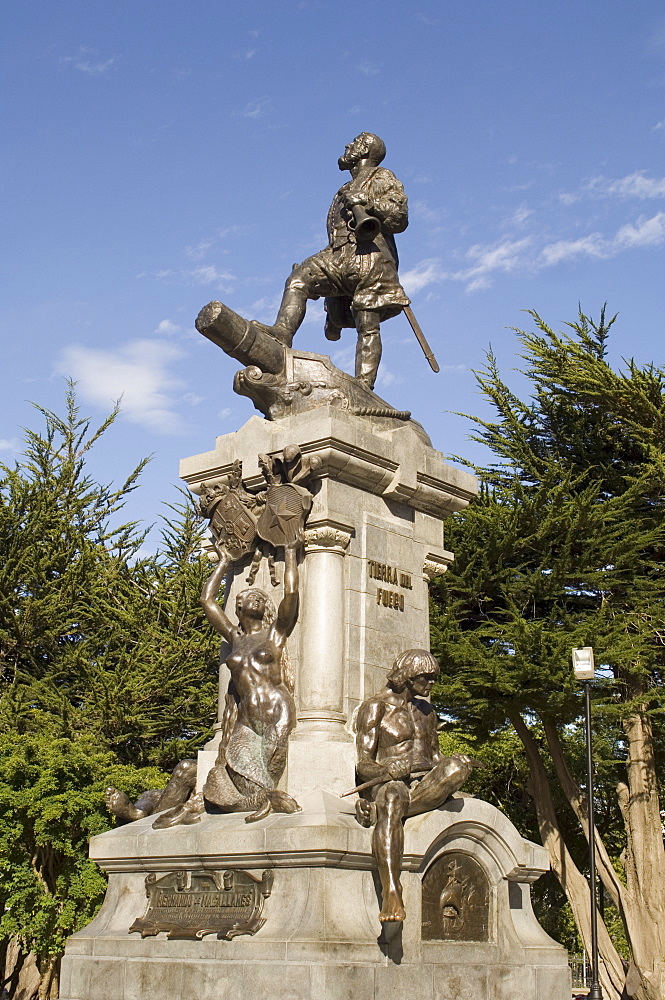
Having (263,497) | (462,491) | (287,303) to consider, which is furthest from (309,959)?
(287,303)

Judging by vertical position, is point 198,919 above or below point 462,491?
below

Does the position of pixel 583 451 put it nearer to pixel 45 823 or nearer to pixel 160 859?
pixel 45 823

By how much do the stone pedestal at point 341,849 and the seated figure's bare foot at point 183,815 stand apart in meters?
0.12

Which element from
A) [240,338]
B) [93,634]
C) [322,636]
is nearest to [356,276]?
[240,338]

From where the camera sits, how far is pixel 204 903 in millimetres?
8625

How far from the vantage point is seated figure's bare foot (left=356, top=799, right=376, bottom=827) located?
854cm

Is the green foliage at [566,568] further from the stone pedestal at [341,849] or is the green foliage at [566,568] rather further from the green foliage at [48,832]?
the stone pedestal at [341,849]

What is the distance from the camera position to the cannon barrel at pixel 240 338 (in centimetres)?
1044

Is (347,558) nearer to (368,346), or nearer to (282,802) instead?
(282,802)

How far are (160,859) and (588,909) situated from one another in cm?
1592

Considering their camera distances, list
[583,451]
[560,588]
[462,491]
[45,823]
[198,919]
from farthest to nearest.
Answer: [583,451], [560,588], [45,823], [462,491], [198,919]

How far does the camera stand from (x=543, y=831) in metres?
23.0

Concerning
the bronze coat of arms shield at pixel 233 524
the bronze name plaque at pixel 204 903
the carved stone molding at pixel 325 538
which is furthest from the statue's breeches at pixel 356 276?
the bronze name plaque at pixel 204 903

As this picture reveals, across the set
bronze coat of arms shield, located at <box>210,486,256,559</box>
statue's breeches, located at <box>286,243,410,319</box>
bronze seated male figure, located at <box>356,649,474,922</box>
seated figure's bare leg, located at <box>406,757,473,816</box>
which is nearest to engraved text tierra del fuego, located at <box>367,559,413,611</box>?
bronze seated male figure, located at <box>356,649,474,922</box>
